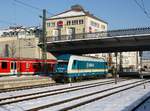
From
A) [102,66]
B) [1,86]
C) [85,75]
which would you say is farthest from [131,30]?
[1,86]

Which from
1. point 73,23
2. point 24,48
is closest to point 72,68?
point 24,48

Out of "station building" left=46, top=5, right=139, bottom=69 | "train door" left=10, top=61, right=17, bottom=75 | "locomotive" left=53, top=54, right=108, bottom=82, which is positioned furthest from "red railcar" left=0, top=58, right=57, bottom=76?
"station building" left=46, top=5, right=139, bottom=69

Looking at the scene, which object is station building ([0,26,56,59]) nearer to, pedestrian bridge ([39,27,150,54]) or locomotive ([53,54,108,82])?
pedestrian bridge ([39,27,150,54])

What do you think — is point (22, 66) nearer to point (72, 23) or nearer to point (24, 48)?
point (24, 48)

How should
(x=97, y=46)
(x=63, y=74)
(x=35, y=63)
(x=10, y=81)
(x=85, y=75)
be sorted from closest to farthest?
(x=10, y=81), (x=63, y=74), (x=85, y=75), (x=35, y=63), (x=97, y=46)

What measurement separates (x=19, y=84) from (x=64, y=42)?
91.6 feet

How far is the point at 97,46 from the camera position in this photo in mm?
61594

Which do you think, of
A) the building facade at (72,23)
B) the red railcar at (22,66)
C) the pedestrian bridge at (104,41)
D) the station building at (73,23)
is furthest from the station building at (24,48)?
the building facade at (72,23)

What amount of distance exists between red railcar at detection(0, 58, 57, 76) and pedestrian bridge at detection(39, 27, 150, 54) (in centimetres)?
625

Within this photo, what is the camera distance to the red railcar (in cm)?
4719

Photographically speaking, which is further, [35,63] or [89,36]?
[89,36]

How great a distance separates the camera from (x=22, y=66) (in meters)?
51.6

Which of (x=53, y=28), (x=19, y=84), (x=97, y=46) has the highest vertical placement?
(x=53, y=28)

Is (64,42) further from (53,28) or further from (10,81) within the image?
(53,28)
